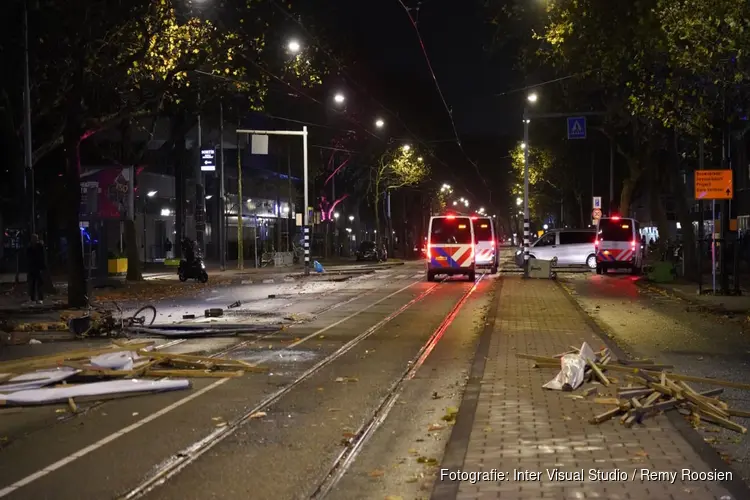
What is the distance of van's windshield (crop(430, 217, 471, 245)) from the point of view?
3147 cm

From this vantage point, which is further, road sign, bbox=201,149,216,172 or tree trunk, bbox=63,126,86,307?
road sign, bbox=201,149,216,172

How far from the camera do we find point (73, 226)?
A: 21984mm

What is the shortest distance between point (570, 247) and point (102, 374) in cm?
3606

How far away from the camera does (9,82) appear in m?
26.6

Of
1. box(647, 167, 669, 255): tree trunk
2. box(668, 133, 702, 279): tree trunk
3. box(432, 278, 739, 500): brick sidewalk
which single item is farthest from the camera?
box(647, 167, 669, 255): tree trunk

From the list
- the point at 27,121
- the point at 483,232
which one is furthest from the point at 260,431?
the point at 483,232

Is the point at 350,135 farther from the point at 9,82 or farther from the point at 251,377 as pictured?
the point at 251,377

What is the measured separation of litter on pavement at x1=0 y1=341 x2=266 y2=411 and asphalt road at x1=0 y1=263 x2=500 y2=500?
0.86 ft

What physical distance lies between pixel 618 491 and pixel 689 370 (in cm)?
612

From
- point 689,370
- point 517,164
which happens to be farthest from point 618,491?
point 517,164

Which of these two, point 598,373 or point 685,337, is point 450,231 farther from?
point 598,373

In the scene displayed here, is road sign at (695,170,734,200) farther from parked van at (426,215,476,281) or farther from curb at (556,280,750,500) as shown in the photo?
curb at (556,280,750,500)

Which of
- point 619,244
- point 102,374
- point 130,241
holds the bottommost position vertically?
point 102,374

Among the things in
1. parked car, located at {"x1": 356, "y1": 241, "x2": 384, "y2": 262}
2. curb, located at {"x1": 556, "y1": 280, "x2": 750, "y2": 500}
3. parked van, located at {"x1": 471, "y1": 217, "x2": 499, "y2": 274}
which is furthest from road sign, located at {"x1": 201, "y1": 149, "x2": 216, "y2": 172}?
curb, located at {"x1": 556, "y1": 280, "x2": 750, "y2": 500}
